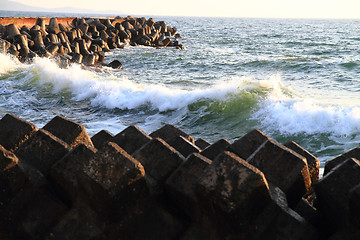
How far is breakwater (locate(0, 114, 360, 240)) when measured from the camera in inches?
64.8

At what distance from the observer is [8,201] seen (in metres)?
1.91

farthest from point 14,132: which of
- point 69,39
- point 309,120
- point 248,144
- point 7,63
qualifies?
point 69,39

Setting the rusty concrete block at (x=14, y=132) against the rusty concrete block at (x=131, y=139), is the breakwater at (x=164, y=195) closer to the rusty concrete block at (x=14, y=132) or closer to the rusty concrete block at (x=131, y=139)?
the rusty concrete block at (x=14, y=132)

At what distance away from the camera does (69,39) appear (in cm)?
1953

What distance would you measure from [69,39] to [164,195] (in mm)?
18891

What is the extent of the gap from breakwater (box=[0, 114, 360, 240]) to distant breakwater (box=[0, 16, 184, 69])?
11991 mm

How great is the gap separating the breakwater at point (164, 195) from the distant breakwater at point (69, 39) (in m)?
12.0

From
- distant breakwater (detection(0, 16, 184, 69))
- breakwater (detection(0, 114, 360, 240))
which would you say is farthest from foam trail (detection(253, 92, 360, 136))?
distant breakwater (detection(0, 16, 184, 69))

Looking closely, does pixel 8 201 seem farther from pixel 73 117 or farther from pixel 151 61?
pixel 151 61

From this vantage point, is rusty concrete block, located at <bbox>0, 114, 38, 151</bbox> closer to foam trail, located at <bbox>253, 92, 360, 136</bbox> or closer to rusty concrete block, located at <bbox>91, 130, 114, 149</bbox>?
rusty concrete block, located at <bbox>91, 130, 114, 149</bbox>

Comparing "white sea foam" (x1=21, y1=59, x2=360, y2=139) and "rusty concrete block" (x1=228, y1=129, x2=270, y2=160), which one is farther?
"white sea foam" (x1=21, y1=59, x2=360, y2=139)

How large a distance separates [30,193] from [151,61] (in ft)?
57.7

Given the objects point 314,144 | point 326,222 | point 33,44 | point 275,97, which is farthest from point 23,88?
point 326,222

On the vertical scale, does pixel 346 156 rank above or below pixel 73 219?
above
